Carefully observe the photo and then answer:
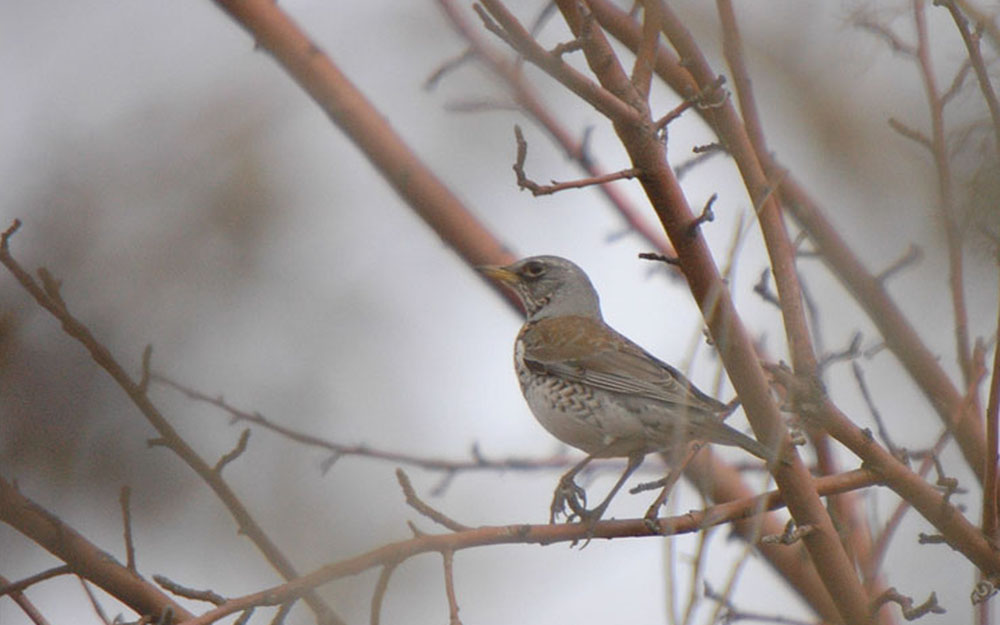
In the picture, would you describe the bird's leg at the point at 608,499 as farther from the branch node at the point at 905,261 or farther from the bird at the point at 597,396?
the branch node at the point at 905,261

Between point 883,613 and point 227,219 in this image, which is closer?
point 883,613

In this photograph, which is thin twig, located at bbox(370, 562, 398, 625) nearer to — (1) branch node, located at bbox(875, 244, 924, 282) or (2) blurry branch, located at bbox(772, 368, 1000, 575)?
(2) blurry branch, located at bbox(772, 368, 1000, 575)

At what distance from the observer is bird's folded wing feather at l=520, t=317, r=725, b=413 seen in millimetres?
5863

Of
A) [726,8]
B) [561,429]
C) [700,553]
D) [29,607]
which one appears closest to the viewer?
[700,553]

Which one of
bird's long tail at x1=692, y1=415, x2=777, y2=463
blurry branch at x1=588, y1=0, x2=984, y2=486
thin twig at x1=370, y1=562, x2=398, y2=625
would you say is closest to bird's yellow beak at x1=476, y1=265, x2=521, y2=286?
blurry branch at x1=588, y1=0, x2=984, y2=486

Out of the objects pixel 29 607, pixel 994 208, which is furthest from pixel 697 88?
pixel 29 607

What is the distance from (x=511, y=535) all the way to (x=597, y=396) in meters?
2.19

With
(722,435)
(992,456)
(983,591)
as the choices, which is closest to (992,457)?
(992,456)

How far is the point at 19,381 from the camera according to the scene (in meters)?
6.03

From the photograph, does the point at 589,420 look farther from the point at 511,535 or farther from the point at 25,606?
the point at 25,606

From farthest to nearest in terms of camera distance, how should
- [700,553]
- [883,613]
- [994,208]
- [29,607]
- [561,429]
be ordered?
[561,429]
[883,613]
[29,607]
[994,208]
[700,553]

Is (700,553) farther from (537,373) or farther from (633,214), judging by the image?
(633,214)

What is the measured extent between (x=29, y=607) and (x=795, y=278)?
251 centimetres

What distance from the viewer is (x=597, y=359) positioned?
6266mm
